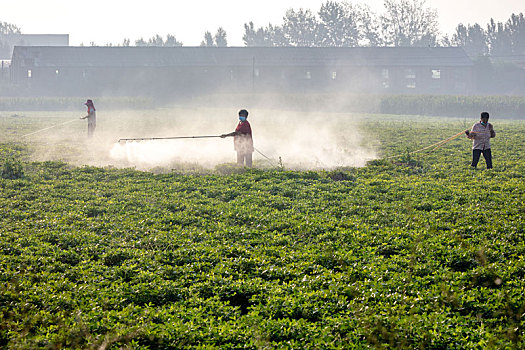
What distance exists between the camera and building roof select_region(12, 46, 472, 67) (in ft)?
274

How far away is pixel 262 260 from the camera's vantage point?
27.8ft

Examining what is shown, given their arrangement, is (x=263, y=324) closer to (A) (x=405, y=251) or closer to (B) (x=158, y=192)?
(A) (x=405, y=251)

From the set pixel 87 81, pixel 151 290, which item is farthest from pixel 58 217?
pixel 87 81

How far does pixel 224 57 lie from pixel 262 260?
79.9 metres

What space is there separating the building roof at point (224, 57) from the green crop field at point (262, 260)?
7033 cm

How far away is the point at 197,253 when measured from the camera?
8.80m

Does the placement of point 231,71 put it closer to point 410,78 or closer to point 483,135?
point 410,78

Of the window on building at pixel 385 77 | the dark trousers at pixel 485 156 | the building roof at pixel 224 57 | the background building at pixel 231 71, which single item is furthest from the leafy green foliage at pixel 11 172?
the window on building at pixel 385 77

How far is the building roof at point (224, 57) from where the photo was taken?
3292 inches

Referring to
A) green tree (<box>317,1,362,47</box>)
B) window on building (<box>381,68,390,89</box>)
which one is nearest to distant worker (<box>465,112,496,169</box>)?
window on building (<box>381,68,390,89</box>)

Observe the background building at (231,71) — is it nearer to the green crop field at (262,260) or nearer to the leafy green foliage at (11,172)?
the leafy green foliage at (11,172)

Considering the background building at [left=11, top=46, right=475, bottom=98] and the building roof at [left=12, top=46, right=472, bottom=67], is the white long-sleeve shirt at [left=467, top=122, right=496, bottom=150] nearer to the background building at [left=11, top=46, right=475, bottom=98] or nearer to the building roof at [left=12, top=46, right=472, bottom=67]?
the background building at [left=11, top=46, right=475, bottom=98]

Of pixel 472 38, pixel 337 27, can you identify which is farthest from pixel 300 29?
pixel 472 38

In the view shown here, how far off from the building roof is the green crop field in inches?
2769
